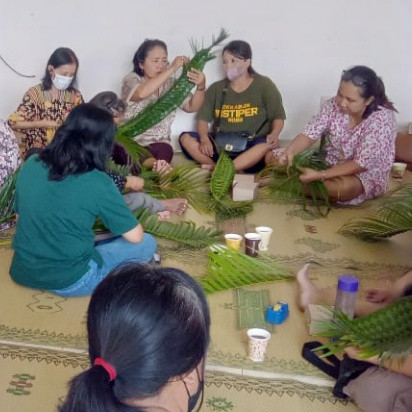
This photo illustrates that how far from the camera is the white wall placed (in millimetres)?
4887

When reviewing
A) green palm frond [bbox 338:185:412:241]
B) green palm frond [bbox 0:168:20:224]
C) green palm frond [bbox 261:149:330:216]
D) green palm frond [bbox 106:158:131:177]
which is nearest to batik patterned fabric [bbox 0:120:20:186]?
green palm frond [bbox 0:168:20:224]

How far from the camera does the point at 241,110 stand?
462 centimetres

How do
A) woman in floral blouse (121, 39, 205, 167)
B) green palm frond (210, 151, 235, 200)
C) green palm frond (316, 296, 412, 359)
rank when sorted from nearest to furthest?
green palm frond (316, 296, 412, 359) → green palm frond (210, 151, 235, 200) → woman in floral blouse (121, 39, 205, 167)

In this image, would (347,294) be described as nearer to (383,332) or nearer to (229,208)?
(383,332)

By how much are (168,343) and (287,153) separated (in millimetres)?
2915

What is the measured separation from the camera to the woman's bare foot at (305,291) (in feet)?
7.88

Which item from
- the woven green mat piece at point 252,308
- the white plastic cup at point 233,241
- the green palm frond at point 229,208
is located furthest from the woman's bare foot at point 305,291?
the green palm frond at point 229,208

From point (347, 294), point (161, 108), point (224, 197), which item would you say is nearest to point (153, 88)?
point (161, 108)

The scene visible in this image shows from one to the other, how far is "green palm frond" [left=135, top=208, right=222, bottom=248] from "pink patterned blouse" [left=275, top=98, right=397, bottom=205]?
1.10 meters

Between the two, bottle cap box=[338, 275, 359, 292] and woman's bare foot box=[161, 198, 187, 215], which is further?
woman's bare foot box=[161, 198, 187, 215]

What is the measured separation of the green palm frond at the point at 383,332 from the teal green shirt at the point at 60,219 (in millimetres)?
962

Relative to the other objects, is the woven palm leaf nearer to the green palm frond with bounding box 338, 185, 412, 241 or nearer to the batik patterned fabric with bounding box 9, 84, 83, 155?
the green palm frond with bounding box 338, 185, 412, 241

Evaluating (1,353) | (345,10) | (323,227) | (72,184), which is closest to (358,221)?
(323,227)

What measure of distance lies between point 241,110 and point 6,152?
2096 mm
